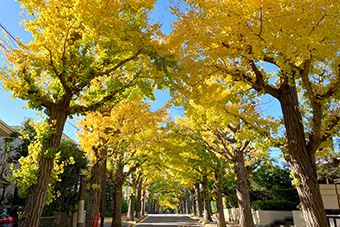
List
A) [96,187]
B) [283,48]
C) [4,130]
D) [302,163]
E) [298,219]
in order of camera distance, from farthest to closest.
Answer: [4,130]
[298,219]
[96,187]
[302,163]
[283,48]

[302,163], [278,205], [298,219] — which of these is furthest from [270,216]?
[302,163]

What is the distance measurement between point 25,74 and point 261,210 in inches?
632

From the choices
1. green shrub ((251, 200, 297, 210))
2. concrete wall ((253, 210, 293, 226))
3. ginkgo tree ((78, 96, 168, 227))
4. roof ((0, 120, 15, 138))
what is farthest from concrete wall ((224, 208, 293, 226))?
roof ((0, 120, 15, 138))

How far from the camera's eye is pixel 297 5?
4.85 m

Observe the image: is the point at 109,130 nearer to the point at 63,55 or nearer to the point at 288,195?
the point at 63,55

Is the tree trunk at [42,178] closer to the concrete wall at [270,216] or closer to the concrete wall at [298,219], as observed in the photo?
the concrete wall at [298,219]

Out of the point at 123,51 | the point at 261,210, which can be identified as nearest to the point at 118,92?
the point at 123,51

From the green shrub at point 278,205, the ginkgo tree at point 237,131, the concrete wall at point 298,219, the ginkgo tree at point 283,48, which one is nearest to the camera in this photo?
the ginkgo tree at point 283,48

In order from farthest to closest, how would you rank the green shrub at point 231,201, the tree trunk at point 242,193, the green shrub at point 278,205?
the green shrub at point 231,201
the green shrub at point 278,205
the tree trunk at point 242,193

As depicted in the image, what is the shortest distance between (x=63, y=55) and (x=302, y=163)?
633 cm

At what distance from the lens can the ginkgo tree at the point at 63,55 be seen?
17.5ft

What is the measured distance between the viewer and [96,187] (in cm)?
1002

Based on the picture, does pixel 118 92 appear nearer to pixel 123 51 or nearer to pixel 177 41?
pixel 123 51

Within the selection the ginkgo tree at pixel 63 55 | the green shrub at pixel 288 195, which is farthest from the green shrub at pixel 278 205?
the ginkgo tree at pixel 63 55
